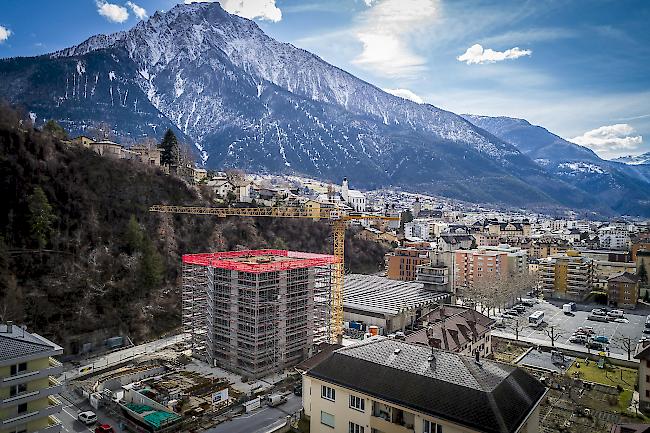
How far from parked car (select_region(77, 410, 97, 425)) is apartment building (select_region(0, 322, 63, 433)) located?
6.66 metres

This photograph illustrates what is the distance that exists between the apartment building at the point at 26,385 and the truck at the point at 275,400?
11.7 metres

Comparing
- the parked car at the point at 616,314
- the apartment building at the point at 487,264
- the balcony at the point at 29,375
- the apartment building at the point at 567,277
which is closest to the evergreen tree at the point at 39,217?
the balcony at the point at 29,375

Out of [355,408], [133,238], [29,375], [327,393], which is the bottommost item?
[355,408]

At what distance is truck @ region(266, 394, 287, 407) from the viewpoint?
1057 inches

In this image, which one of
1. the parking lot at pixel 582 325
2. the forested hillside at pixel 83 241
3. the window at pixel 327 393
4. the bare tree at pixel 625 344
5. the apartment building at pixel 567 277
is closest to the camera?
the window at pixel 327 393

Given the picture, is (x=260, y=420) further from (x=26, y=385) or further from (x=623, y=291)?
(x=623, y=291)

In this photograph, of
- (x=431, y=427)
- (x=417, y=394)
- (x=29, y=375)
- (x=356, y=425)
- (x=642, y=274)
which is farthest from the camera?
(x=642, y=274)

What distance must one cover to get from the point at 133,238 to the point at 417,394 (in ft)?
122

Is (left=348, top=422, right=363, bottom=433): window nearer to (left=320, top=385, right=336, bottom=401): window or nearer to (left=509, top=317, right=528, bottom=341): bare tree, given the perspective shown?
(left=320, top=385, right=336, bottom=401): window

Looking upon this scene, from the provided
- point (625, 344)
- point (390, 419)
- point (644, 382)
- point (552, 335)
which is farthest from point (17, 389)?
point (625, 344)

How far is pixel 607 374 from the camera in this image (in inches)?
1254

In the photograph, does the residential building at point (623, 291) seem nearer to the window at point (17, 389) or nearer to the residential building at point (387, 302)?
the residential building at point (387, 302)

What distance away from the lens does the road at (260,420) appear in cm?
2400

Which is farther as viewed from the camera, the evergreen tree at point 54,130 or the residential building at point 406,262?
the residential building at point 406,262
